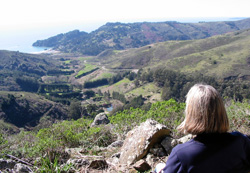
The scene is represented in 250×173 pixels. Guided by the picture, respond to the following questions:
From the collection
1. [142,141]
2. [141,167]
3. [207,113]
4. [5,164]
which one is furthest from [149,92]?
[207,113]

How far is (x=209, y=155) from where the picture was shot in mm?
1854

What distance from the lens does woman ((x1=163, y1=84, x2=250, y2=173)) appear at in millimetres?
1862

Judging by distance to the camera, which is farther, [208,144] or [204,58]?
[204,58]

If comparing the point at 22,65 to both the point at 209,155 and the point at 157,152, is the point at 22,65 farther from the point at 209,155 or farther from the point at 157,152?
the point at 209,155

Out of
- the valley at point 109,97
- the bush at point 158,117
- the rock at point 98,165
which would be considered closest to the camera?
the rock at point 98,165

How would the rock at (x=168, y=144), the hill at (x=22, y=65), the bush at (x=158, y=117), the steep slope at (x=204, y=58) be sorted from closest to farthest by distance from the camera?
1. the rock at (x=168, y=144)
2. the bush at (x=158, y=117)
3. the steep slope at (x=204, y=58)
4. the hill at (x=22, y=65)

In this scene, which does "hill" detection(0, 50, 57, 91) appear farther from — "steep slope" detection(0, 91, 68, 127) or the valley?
"steep slope" detection(0, 91, 68, 127)

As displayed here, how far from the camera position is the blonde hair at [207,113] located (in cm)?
193

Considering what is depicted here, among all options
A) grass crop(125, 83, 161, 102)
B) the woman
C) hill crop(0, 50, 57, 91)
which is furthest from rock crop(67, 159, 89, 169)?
hill crop(0, 50, 57, 91)

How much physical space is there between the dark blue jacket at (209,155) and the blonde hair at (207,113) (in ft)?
0.28

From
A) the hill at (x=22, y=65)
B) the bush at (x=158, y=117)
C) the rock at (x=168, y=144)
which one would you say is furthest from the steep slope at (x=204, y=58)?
the rock at (x=168, y=144)

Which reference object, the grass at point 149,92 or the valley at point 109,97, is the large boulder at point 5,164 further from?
the grass at point 149,92

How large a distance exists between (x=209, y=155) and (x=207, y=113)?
41 centimetres

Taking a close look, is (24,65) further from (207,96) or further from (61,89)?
(207,96)
